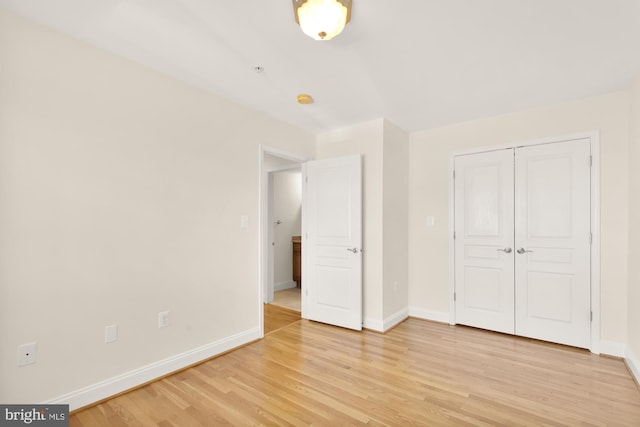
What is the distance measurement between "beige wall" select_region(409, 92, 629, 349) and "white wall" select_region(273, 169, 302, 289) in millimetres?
2528

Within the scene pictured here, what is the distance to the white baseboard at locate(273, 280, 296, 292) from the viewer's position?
5.75m

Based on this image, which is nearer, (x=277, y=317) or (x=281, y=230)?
(x=277, y=317)

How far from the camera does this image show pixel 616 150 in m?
2.87

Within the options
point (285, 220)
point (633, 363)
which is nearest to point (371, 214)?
point (633, 363)

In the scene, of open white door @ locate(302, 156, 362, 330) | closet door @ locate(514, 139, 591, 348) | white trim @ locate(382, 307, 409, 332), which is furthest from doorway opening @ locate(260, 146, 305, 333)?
closet door @ locate(514, 139, 591, 348)

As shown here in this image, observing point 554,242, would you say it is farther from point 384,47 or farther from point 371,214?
point 384,47

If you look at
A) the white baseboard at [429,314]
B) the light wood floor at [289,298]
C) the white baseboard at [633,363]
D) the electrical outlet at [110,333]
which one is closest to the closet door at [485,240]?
the white baseboard at [429,314]

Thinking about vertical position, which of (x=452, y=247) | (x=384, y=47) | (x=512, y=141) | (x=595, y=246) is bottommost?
(x=452, y=247)

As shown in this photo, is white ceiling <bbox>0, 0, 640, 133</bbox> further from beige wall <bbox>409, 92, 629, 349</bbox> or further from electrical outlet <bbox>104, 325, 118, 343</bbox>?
electrical outlet <bbox>104, 325, 118, 343</bbox>

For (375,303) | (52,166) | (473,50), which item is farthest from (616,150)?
(52,166)

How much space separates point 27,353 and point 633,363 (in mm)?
4394

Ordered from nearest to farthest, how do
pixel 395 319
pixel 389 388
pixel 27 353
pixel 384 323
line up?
pixel 27 353
pixel 389 388
pixel 384 323
pixel 395 319

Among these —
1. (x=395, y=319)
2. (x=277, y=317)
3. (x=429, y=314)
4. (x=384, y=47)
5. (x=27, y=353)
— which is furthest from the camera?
(x=277, y=317)

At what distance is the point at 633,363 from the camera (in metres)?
2.52
